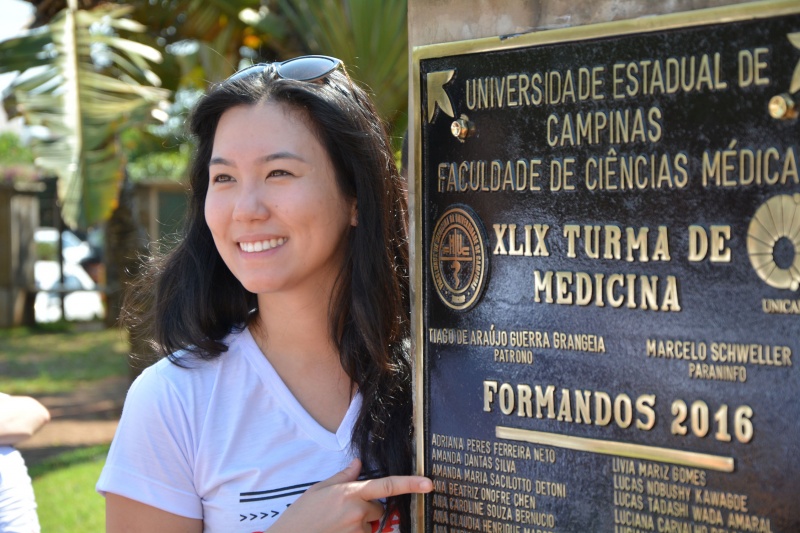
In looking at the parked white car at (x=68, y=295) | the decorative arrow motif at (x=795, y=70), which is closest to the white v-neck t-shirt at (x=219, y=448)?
the decorative arrow motif at (x=795, y=70)

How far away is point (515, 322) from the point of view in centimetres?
187

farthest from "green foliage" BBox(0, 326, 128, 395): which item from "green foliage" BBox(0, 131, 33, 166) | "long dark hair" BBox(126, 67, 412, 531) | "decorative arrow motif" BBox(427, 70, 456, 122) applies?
"green foliage" BBox(0, 131, 33, 166)

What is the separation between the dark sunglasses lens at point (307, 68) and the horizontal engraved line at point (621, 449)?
931mm

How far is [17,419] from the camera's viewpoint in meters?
2.94

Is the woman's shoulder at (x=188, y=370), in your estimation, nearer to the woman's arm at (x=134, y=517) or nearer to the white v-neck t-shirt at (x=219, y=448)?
the white v-neck t-shirt at (x=219, y=448)

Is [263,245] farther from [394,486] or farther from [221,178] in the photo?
[394,486]

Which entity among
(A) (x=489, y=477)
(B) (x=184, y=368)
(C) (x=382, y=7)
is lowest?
(A) (x=489, y=477)

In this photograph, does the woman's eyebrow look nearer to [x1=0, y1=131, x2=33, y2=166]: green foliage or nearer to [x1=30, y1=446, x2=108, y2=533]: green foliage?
[x1=30, y1=446, x2=108, y2=533]: green foliage

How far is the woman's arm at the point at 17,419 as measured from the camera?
2.86 metres

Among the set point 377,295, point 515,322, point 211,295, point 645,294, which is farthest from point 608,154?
point 211,295

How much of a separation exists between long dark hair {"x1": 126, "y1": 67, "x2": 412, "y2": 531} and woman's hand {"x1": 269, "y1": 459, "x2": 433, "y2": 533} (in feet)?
0.33

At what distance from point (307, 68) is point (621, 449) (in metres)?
1.14

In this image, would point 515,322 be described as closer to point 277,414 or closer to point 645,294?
point 645,294

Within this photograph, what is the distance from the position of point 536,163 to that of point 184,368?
0.93 meters
